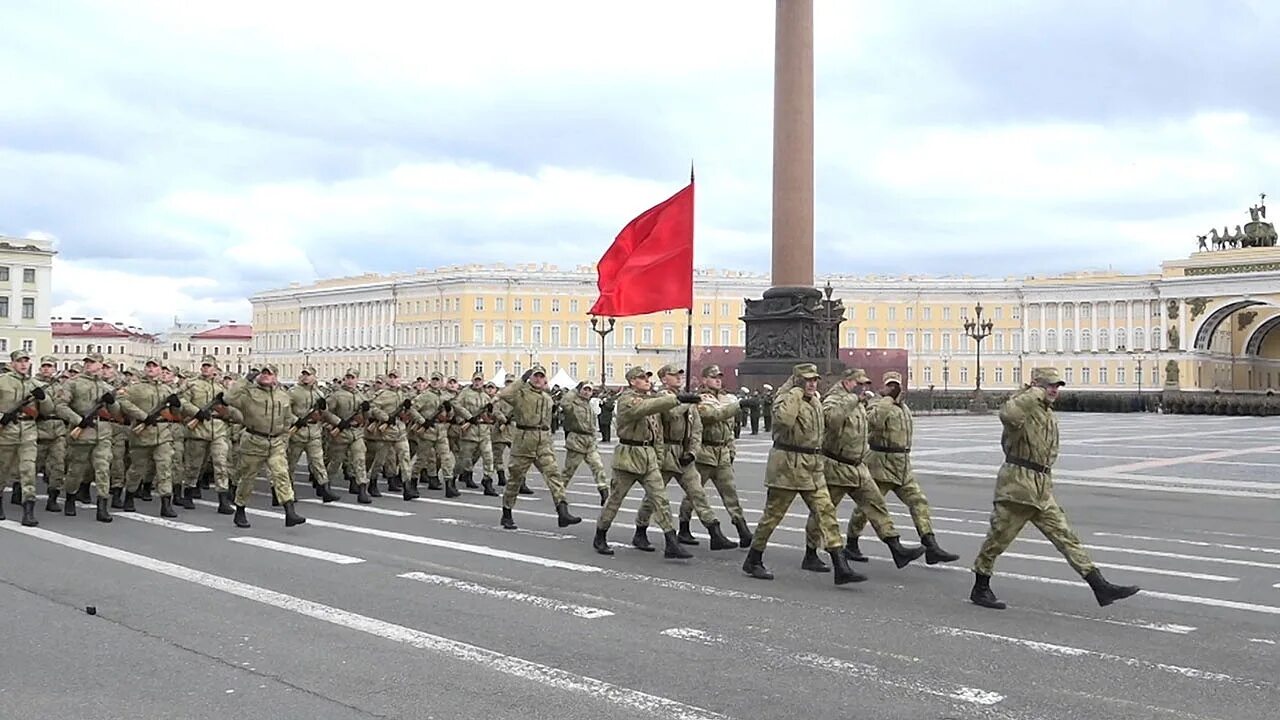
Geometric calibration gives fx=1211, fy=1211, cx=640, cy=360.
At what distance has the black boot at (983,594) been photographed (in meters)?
8.41

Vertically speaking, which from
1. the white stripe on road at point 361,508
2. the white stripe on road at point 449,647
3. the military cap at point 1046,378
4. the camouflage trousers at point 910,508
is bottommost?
the white stripe on road at point 449,647

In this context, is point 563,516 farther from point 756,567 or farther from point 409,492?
point 409,492

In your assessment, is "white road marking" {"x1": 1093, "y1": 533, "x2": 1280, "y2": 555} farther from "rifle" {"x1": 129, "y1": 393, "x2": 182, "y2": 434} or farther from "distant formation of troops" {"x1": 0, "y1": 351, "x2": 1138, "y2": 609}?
"rifle" {"x1": 129, "y1": 393, "x2": 182, "y2": 434}

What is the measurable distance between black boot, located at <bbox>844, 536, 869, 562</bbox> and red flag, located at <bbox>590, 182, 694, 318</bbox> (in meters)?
4.58

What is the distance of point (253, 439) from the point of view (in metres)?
12.8

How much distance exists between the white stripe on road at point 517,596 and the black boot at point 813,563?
2.42 m

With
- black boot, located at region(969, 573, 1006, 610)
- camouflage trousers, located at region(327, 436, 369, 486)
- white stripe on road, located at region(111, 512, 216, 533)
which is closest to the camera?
black boot, located at region(969, 573, 1006, 610)

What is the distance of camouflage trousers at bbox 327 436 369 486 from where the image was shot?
52.3 feet

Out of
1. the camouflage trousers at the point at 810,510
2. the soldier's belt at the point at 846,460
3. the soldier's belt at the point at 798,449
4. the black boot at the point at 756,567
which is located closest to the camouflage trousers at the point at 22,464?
the black boot at the point at 756,567

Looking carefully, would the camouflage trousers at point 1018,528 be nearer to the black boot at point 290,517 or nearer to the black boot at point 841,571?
the black boot at point 841,571

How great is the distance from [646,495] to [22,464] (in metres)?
7.05

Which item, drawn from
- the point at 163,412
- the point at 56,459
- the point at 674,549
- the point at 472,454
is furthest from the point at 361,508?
the point at 674,549

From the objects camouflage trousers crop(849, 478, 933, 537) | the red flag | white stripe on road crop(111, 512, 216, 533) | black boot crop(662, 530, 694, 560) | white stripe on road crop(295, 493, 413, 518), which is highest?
the red flag

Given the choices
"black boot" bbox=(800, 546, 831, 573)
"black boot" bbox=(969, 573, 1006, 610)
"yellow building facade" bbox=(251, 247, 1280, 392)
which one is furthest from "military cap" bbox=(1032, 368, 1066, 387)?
"yellow building facade" bbox=(251, 247, 1280, 392)
